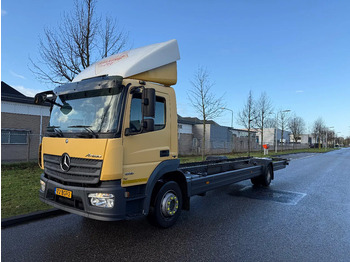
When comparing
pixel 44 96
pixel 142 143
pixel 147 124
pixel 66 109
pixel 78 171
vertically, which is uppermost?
pixel 44 96

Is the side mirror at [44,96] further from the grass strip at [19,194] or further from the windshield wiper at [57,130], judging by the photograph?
the grass strip at [19,194]

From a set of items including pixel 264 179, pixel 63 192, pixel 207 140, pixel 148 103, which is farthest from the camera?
pixel 207 140

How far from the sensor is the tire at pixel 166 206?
421cm

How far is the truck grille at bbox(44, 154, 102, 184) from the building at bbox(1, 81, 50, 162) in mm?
12762

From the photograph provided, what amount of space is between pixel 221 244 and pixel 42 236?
2.99m

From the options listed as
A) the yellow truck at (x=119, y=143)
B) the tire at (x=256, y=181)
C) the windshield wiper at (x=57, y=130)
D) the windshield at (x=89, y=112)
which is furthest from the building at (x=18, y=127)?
the tire at (x=256, y=181)

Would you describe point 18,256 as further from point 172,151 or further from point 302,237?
point 302,237

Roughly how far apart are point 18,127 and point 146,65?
1582 centimetres

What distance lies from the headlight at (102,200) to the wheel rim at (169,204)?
111cm

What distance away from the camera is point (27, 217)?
182 inches

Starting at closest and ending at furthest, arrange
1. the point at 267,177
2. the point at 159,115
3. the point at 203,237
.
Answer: the point at 203,237 → the point at 159,115 → the point at 267,177

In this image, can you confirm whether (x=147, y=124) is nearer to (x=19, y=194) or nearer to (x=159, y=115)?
(x=159, y=115)

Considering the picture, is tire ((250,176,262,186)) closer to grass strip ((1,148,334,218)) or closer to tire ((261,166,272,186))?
tire ((261,166,272,186))

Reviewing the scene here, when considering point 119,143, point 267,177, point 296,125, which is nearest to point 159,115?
point 119,143
